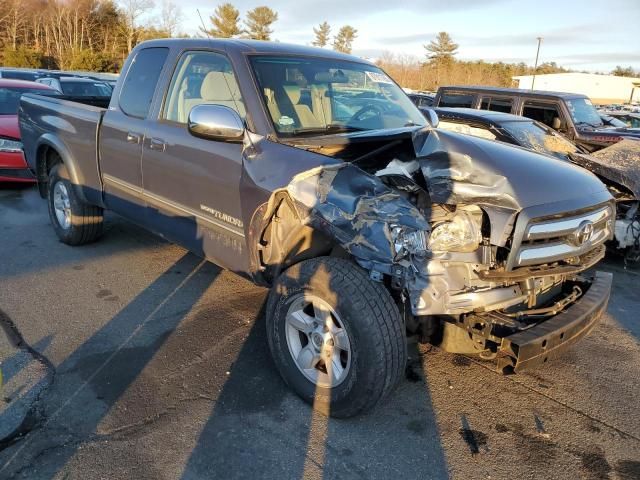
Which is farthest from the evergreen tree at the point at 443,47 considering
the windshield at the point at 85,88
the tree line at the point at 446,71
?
the windshield at the point at 85,88

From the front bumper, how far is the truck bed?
3.93m

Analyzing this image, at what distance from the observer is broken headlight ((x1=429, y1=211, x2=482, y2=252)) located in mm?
2633

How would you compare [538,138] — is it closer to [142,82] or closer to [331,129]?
[331,129]

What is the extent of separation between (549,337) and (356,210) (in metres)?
1.18

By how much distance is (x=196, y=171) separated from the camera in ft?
12.0

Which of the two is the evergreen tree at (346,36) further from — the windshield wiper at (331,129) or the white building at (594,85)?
the windshield wiper at (331,129)

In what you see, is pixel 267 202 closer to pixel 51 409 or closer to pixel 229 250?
pixel 229 250

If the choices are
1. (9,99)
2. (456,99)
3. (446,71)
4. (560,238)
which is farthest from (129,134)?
(446,71)

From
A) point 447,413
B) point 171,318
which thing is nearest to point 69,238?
point 171,318

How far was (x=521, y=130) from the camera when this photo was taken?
7.16 meters

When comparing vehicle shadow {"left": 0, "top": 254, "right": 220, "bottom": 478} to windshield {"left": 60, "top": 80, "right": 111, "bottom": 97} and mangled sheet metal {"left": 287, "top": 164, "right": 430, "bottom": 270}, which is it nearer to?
mangled sheet metal {"left": 287, "top": 164, "right": 430, "bottom": 270}

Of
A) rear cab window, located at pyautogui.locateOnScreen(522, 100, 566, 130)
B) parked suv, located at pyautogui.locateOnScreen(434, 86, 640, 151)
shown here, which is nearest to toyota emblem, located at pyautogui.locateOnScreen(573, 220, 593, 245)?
parked suv, located at pyautogui.locateOnScreen(434, 86, 640, 151)

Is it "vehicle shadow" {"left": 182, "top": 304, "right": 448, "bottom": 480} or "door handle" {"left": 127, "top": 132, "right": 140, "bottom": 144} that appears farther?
"door handle" {"left": 127, "top": 132, "right": 140, "bottom": 144}

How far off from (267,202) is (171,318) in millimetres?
1542
